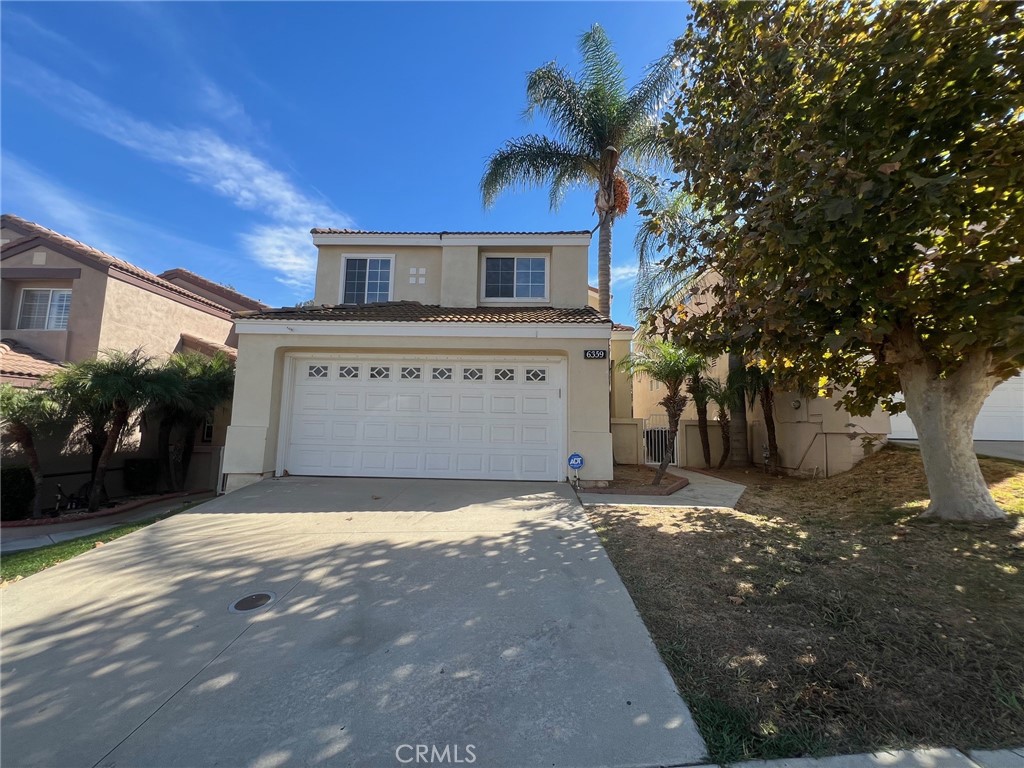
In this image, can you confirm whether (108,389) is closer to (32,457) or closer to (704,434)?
(32,457)

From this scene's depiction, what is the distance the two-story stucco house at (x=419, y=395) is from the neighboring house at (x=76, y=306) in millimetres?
4831

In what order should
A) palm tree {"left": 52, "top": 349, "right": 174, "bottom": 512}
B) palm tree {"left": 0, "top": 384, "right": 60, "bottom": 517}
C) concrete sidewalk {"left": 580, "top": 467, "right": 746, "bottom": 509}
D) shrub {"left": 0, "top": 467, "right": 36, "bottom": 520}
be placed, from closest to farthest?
1. concrete sidewalk {"left": 580, "top": 467, "right": 746, "bottom": 509}
2. palm tree {"left": 0, "top": 384, "right": 60, "bottom": 517}
3. palm tree {"left": 52, "top": 349, "right": 174, "bottom": 512}
4. shrub {"left": 0, "top": 467, "right": 36, "bottom": 520}

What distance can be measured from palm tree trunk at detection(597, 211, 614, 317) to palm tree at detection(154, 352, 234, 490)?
10.2m

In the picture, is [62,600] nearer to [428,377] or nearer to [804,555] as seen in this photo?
[428,377]

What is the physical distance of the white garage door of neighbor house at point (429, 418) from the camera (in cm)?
868

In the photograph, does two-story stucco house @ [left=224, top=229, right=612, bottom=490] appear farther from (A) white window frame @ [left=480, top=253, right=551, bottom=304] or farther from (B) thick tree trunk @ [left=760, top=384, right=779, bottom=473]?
(B) thick tree trunk @ [left=760, top=384, right=779, bottom=473]

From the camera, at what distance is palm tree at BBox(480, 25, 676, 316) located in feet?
41.1

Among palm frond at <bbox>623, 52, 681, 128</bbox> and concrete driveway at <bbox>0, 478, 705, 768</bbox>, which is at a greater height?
palm frond at <bbox>623, 52, 681, 128</bbox>

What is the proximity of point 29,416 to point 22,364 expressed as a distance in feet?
11.7

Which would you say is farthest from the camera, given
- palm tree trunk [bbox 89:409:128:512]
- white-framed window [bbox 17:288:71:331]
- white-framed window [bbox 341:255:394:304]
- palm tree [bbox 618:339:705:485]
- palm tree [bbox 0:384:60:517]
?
white-framed window [bbox 17:288:71:331]

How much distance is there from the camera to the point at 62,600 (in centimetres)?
400

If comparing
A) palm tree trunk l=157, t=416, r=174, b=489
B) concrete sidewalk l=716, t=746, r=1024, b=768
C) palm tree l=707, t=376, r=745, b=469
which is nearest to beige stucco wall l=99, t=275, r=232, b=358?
palm tree trunk l=157, t=416, r=174, b=489

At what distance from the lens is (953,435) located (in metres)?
5.37

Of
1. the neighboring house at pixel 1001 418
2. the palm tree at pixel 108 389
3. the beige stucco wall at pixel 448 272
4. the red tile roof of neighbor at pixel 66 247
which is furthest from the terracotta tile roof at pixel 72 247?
the neighboring house at pixel 1001 418
